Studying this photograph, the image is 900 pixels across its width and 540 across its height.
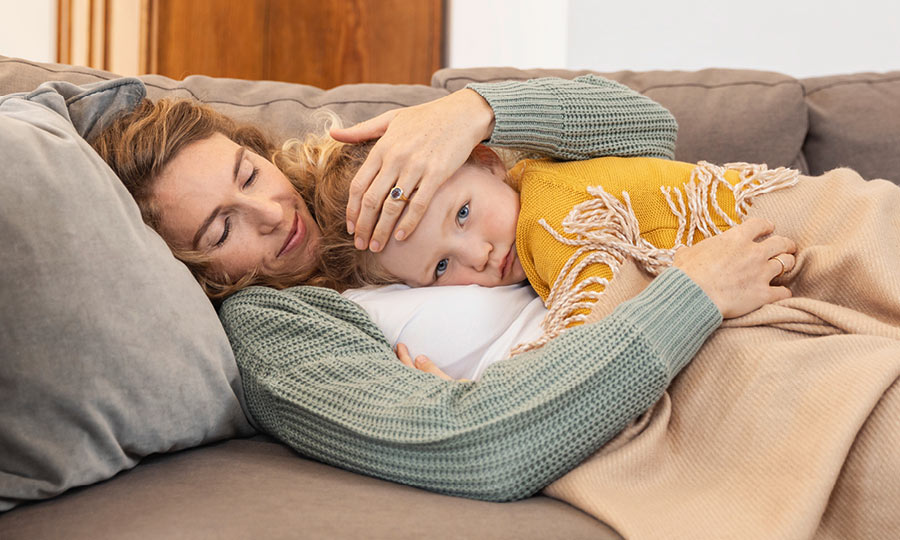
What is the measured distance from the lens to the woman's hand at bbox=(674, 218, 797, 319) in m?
1.01

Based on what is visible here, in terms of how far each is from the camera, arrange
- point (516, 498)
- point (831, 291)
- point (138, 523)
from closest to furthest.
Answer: point (138, 523)
point (516, 498)
point (831, 291)

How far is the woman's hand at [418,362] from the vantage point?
1.09 meters

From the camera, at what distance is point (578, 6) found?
2770 mm

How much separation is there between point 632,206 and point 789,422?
0.41 meters

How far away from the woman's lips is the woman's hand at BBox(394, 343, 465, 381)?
25 centimetres

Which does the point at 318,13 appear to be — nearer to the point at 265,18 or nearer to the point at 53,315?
the point at 265,18

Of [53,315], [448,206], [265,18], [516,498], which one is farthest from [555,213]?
[265,18]

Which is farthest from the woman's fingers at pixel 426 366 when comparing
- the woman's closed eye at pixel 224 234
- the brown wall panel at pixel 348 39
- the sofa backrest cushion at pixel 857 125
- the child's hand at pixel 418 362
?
the brown wall panel at pixel 348 39

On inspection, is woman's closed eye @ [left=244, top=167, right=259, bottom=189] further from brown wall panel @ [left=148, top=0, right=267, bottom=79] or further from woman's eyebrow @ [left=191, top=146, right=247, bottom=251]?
brown wall panel @ [left=148, top=0, right=267, bottom=79]

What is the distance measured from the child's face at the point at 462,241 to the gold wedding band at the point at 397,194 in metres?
0.07

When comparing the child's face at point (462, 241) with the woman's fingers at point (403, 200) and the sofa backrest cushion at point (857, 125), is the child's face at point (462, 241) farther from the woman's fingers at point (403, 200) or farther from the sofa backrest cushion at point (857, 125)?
the sofa backrest cushion at point (857, 125)

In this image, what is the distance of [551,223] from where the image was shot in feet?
3.84

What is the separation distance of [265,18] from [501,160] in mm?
1870

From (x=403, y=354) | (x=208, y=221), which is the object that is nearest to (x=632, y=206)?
(x=403, y=354)
